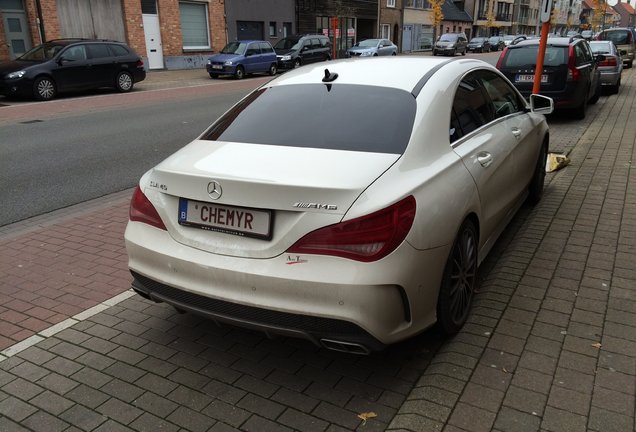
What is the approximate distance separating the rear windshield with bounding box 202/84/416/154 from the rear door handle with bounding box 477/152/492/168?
660mm

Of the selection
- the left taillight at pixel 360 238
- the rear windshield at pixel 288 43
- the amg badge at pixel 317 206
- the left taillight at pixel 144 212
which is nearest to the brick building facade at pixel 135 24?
the rear windshield at pixel 288 43

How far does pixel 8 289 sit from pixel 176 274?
204 centimetres

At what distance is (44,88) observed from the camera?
620 inches

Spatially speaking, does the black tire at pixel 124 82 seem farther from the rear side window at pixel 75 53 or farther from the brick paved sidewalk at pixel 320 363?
the brick paved sidewalk at pixel 320 363

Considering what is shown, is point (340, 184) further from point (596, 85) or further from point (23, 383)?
point (596, 85)

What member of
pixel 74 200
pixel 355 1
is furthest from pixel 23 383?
pixel 355 1

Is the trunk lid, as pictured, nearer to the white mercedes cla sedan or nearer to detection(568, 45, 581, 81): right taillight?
the white mercedes cla sedan

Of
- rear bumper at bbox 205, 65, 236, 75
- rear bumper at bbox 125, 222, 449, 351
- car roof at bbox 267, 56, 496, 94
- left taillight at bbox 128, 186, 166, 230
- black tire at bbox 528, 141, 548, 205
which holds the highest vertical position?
car roof at bbox 267, 56, 496, 94

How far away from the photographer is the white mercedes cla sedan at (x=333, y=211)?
102 inches

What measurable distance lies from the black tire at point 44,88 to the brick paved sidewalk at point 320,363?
12.6 meters

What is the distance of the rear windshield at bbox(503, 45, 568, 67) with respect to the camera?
1099 cm

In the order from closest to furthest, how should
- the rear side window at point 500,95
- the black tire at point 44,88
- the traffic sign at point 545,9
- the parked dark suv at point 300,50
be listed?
the rear side window at point 500,95, the traffic sign at point 545,9, the black tire at point 44,88, the parked dark suv at point 300,50

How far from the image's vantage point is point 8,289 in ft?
13.8

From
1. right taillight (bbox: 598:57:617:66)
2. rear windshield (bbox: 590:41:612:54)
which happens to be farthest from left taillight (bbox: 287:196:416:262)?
rear windshield (bbox: 590:41:612:54)
